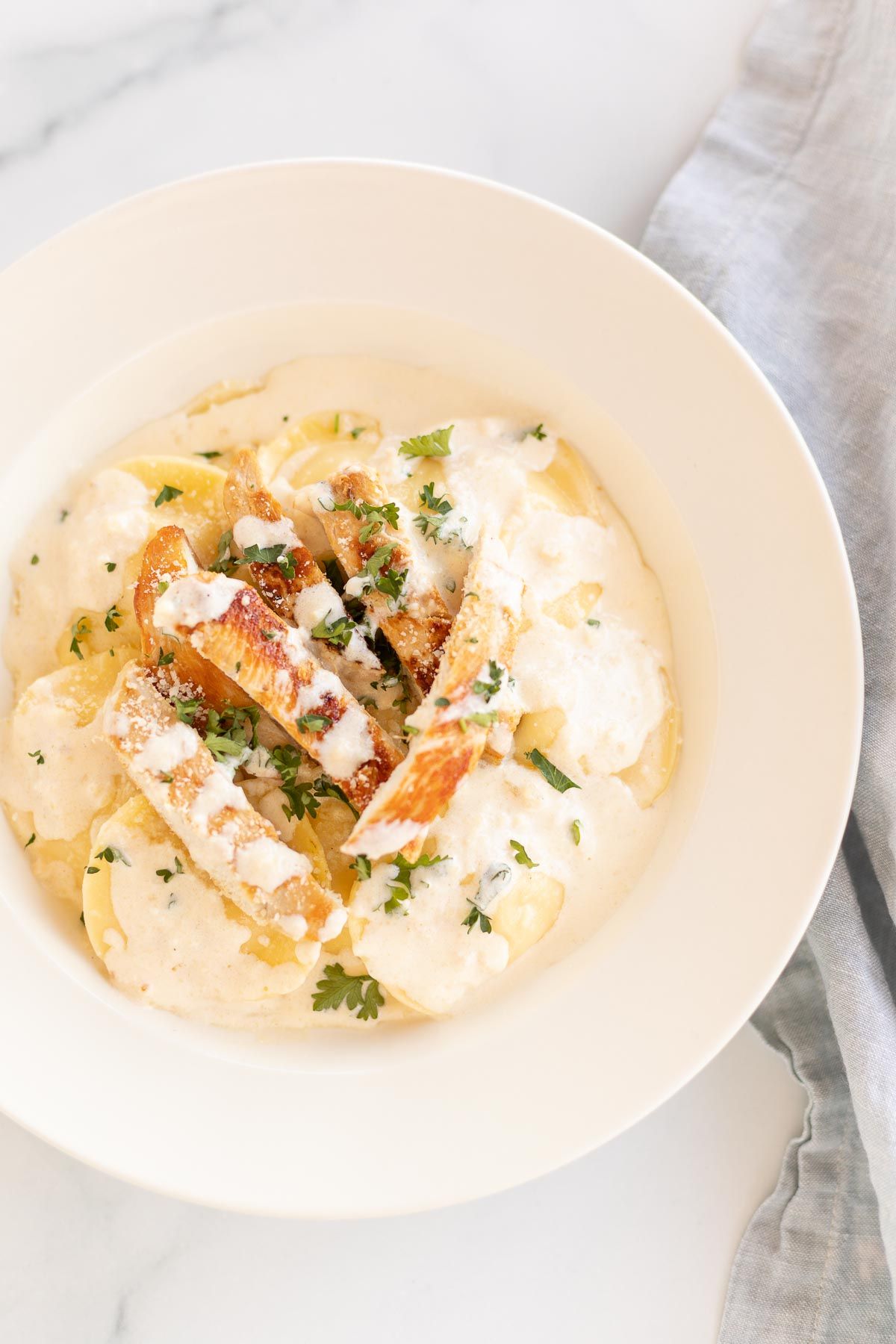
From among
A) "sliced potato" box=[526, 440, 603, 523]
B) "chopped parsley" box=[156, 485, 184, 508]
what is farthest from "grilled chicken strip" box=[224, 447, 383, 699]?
"sliced potato" box=[526, 440, 603, 523]

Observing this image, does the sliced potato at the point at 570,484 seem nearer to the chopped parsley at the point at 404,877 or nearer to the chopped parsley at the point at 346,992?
the chopped parsley at the point at 404,877

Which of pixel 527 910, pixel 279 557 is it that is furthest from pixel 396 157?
pixel 527 910

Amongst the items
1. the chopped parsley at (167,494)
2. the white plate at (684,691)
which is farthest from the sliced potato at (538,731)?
the chopped parsley at (167,494)

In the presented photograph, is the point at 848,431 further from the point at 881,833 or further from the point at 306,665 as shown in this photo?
the point at 306,665

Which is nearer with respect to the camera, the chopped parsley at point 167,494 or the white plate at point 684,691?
the white plate at point 684,691

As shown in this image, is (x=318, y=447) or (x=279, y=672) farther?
(x=318, y=447)

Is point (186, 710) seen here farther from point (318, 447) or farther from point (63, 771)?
point (318, 447)
